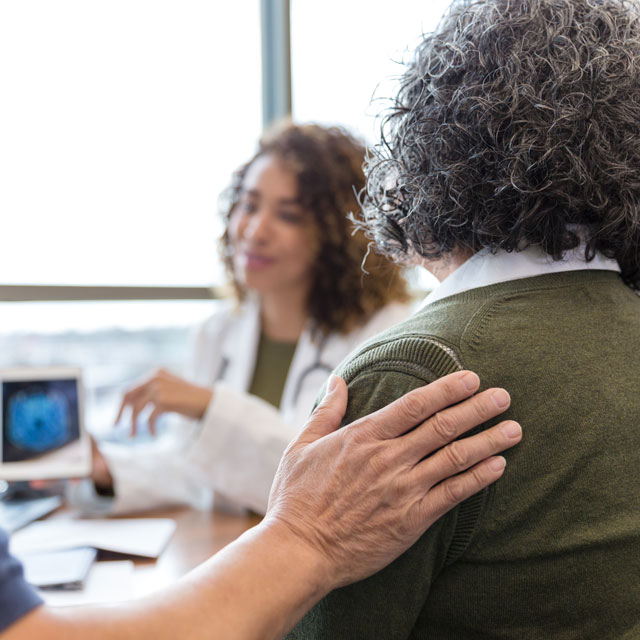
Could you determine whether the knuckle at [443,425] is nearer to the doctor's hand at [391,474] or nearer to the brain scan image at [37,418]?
the doctor's hand at [391,474]

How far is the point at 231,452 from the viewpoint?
4.48 ft

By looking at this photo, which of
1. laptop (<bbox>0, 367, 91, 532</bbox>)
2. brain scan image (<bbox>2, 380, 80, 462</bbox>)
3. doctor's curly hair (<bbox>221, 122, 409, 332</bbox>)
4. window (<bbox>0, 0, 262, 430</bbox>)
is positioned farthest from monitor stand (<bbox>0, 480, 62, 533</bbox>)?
doctor's curly hair (<bbox>221, 122, 409, 332</bbox>)

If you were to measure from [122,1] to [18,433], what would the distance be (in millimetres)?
1317

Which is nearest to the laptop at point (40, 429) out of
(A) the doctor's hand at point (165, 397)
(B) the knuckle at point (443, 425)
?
(A) the doctor's hand at point (165, 397)

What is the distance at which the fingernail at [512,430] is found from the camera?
587mm

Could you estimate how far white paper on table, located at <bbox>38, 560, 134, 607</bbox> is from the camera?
0.91 meters

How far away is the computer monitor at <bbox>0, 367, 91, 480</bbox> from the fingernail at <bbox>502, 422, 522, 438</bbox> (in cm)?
95

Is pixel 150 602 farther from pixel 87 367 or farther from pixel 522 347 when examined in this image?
pixel 87 367

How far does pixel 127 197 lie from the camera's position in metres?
1.95

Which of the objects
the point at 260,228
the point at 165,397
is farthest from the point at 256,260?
the point at 165,397

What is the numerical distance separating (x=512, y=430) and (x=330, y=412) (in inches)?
6.4

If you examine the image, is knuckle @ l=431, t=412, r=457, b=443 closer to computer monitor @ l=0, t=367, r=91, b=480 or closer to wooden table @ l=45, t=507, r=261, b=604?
wooden table @ l=45, t=507, r=261, b=604

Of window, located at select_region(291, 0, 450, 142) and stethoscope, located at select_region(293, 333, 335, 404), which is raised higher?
window, located at select_region(291, 0, 450, 142)

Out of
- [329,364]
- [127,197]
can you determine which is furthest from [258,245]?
[127,197]
